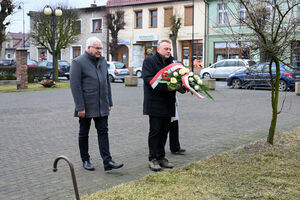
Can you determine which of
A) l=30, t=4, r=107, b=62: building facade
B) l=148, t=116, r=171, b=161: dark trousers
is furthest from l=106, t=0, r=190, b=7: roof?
l=148, t=116, r=171, b=161: dark trousers

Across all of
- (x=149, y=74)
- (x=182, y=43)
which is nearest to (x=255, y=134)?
(x=149, y=74)

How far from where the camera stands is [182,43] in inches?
1610

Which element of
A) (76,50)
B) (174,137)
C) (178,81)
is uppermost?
(76,50)

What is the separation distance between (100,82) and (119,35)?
131 feet

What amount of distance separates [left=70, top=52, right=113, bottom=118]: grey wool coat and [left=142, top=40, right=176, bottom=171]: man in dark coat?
622 mm

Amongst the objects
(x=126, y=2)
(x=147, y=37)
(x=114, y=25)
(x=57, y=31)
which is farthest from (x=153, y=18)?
(x=57, y=31)

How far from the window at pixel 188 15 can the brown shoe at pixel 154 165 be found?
34.8m

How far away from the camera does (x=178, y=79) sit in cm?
570

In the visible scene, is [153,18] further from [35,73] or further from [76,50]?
[35,73]

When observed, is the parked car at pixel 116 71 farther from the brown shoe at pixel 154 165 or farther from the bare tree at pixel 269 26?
the brown shoe at pixel 154 165

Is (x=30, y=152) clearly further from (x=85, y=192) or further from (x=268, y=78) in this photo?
(x=268, y=78)

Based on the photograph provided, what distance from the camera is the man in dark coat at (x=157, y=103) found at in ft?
19.2

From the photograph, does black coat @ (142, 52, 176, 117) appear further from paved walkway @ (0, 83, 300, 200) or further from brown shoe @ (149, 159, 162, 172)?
paved walkway @ (0, 83, 300, 200)

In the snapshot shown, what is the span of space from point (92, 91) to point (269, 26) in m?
3.13
